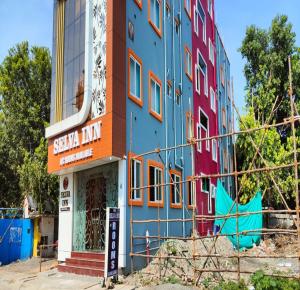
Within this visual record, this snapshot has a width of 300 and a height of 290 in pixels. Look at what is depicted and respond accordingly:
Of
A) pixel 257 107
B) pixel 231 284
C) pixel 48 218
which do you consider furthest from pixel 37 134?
pixel 231 284

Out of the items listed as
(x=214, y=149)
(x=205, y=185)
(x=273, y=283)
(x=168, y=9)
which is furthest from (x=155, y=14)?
(x=273, y=283)

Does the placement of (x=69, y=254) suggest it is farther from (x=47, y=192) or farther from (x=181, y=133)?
(x=181, y=133)

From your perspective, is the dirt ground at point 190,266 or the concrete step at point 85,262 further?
the concrete step at point 85,262

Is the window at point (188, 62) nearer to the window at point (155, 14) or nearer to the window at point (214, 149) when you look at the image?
the window at point (155, 14)

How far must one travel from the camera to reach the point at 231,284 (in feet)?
28.6

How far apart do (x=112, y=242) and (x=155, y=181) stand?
4.26m

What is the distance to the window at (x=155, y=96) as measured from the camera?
1530 centimetres

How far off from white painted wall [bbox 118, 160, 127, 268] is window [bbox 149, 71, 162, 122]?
340cm

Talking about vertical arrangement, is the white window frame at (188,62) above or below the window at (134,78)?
above

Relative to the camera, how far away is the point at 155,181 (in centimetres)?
1484

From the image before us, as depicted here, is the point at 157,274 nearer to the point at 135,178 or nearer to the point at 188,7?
the point at 135,178

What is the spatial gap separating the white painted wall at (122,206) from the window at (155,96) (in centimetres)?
340

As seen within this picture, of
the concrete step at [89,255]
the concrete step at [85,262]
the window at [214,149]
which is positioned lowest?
the concrete step at [85,262]

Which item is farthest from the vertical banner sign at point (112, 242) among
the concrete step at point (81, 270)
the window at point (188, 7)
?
the window at point (188, 7)
